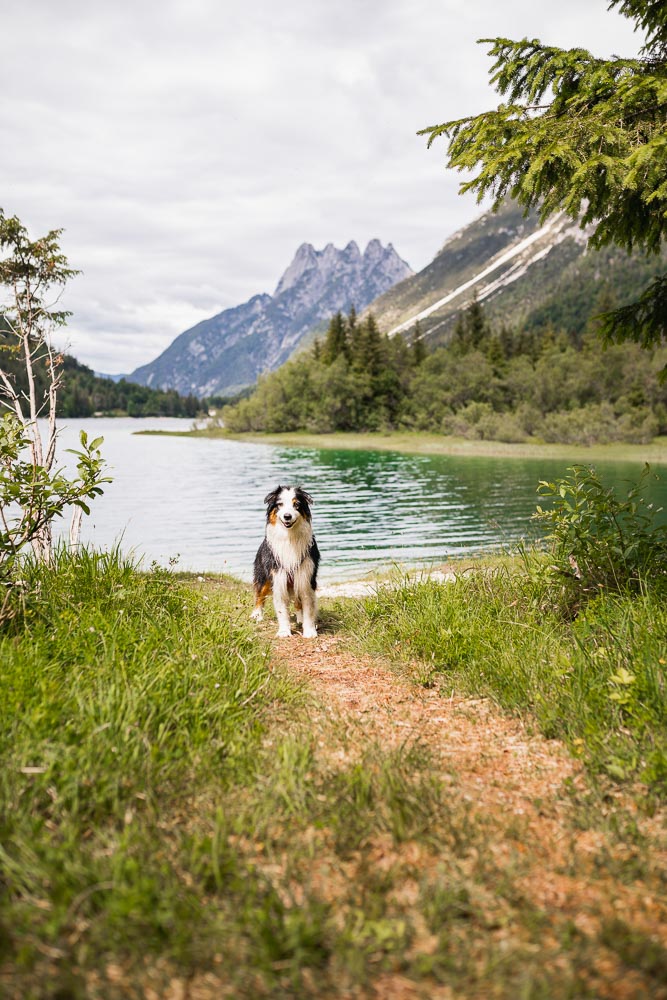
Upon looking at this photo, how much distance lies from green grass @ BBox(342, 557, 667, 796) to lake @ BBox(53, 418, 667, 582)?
2470 mm

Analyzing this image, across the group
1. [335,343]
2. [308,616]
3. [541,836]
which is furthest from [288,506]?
[335,343]

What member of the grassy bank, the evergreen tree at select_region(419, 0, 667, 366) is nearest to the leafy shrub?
the evergreen tree at select_region(419, 0, 667, 366)

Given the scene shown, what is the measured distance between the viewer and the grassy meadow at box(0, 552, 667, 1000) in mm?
2080

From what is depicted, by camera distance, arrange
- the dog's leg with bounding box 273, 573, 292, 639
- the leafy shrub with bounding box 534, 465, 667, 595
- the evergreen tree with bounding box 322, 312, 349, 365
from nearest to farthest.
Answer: the leafy shrub with bounding box 534, 465, 667, 595 → the dog's leg with bounding box 273, 573, 292, 639 → the evergreen tree with bounding box 322, 312, 349, 365

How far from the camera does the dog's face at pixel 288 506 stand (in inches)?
268

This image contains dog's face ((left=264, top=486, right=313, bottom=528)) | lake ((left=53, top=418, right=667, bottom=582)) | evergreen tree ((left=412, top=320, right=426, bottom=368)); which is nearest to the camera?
dog's face ((left=264, top=486, right=313, bottom=528))

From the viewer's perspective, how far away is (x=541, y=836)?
2.91 metres

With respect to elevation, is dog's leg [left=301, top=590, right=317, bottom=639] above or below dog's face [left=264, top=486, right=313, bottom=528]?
below

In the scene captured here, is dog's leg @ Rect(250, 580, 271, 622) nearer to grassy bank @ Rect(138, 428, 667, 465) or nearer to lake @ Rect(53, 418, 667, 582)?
lake @ Rect(53, 418, 667, 582)

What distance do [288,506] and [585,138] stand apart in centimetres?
458

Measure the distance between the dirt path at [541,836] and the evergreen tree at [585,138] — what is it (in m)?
4.27

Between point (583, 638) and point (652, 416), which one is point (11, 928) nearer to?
point (583, 638)

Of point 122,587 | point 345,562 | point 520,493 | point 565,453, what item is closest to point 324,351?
point 565,453

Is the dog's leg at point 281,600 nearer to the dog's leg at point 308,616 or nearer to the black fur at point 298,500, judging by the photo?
the dog's leg at point 308,616
